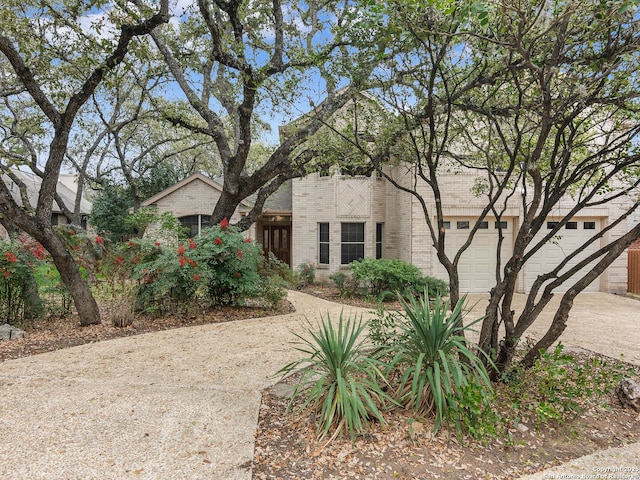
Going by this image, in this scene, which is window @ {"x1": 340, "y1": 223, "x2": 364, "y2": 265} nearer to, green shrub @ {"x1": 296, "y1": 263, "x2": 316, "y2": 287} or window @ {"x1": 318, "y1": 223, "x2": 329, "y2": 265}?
window @ {"x1": 318, "y1": 223, "x2": 329, "y2": 265}

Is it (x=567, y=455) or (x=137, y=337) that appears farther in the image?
(x=137, y=337)

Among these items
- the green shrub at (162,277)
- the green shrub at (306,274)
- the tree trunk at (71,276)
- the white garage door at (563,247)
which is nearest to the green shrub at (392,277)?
the green shrub at (306,274)

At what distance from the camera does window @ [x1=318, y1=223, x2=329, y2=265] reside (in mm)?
13992

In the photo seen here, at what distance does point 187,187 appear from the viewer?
50.7ft

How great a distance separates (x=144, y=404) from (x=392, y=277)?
7868mm

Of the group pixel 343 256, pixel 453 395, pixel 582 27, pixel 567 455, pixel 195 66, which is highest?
pixel 195 66

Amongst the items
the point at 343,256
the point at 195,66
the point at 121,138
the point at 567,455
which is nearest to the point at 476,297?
the point at 343,256

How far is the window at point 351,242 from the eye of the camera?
45.4 ft

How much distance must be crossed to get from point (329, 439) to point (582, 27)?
4.06 m

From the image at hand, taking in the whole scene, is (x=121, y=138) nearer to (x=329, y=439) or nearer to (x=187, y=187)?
(x=187, y=187)

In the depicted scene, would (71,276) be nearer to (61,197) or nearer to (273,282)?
(273,282)

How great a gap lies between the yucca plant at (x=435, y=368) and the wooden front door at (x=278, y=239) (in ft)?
42.6

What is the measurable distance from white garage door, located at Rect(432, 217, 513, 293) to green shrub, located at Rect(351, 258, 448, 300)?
1864mm

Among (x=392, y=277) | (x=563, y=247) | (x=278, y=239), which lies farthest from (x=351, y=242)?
(x=563, y=247)
